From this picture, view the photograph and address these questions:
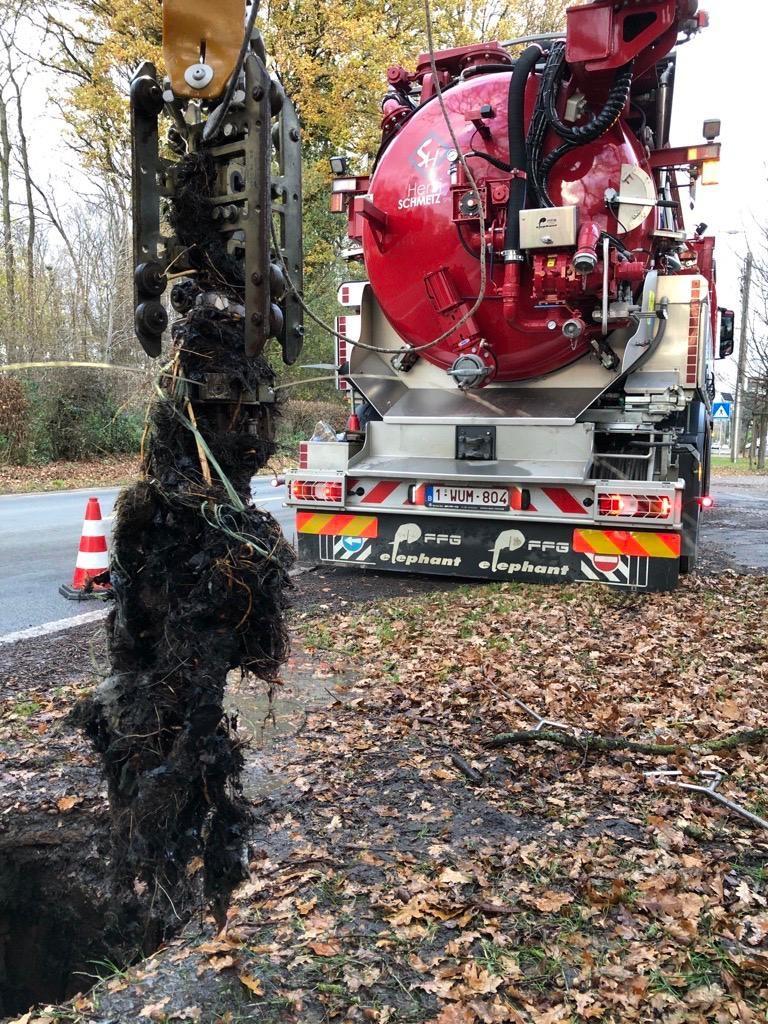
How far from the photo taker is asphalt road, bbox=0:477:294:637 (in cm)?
603

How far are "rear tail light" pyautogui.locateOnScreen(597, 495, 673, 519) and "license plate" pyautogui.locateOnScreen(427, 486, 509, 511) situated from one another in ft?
2.30

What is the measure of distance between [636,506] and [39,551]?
19.3 feet

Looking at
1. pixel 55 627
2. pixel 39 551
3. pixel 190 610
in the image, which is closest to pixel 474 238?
pixel 55 627

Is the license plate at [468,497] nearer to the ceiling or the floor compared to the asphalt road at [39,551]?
nearer to the ceiling

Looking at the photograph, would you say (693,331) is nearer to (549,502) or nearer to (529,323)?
(529,323)

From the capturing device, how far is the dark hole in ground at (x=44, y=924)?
9.61 feet

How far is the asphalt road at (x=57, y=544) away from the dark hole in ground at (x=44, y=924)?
155cm

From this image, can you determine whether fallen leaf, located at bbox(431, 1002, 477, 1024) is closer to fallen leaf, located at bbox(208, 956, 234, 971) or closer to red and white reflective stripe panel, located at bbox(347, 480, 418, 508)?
fallen leaf, located at bbox(208, 956, 234, 971)

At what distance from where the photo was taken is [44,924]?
10.0ft

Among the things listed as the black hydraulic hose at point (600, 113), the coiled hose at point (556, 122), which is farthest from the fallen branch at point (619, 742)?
the black hydraulic hose at point (600, 113)

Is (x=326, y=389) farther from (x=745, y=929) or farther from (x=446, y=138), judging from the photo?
(x=745, y=929)

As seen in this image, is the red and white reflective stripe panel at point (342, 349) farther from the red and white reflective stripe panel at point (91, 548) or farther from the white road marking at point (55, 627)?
the white road marking at point (55, 627)

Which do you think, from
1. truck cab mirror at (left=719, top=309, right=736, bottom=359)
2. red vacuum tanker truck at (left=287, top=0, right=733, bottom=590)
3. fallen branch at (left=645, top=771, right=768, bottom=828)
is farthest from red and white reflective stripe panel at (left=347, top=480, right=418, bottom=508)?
truck cab mirror at (left=719, top=309, right=736, bottom=359)

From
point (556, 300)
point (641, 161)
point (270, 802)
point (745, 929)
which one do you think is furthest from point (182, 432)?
point (641, 161)
